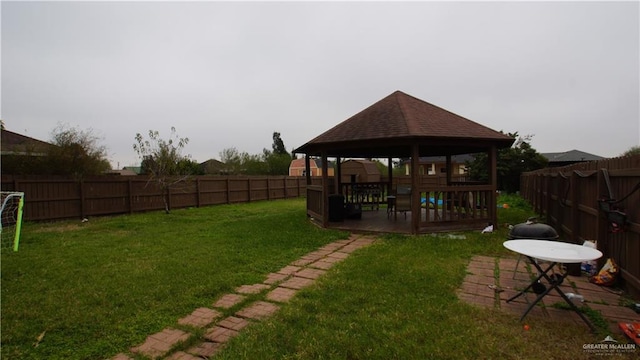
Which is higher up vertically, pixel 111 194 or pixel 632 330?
pixel 111 194

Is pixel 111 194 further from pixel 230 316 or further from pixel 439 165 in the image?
pixel 439 165

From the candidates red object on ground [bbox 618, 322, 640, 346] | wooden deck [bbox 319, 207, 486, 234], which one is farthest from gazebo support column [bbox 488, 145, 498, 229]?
red object on ground [bbox 618, 322, 640, 346]

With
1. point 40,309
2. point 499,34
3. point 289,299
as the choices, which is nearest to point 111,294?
point 40,309

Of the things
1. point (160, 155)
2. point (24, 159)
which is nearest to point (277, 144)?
point (160, 155)

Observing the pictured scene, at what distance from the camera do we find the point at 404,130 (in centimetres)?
681

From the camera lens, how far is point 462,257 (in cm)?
495

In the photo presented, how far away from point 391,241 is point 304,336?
4.04 m

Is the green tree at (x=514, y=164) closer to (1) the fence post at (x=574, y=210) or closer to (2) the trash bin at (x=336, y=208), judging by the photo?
(2) the trash bin at (x=336, y=208)

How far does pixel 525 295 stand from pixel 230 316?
3.16 meters

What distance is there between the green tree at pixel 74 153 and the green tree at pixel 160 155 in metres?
1.68

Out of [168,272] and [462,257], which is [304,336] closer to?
[168,272]

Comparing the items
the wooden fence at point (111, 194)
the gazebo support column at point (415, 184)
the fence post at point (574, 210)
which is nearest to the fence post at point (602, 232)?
the fence post at point (574, 210)

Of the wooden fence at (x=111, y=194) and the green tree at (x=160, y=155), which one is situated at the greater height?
the green tree at (x=160, y=155)

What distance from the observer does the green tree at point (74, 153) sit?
10992mm
